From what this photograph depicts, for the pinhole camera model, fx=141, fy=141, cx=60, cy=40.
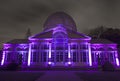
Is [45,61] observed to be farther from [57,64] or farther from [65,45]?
[65,45]

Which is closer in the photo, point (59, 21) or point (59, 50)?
point (59, 50)

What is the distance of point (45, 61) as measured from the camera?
4178cm

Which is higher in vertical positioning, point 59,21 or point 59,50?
point 59,21

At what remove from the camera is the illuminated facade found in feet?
136

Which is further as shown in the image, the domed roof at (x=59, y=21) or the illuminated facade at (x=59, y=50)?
the domed roof at (x=59, y=21)

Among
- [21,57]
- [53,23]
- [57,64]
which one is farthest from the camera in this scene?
[53,23]

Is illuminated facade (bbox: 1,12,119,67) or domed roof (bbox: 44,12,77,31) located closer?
illuminated facade (bbox: 1,12,119,67)

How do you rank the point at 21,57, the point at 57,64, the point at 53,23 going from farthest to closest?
1. the point at 53,23
2. the point at 21,57
3. the point at 57,64

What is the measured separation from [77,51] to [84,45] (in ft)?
10.0

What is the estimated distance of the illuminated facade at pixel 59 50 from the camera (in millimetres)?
41594

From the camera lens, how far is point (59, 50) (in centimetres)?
4209

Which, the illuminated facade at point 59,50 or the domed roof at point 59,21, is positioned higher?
the domed roof at point 59,21

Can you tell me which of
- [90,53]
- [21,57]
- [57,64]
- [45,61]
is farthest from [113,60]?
[21,57]

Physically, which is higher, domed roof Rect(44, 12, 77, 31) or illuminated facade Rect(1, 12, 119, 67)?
domed roof Rect(44, 12, 77, 31)
